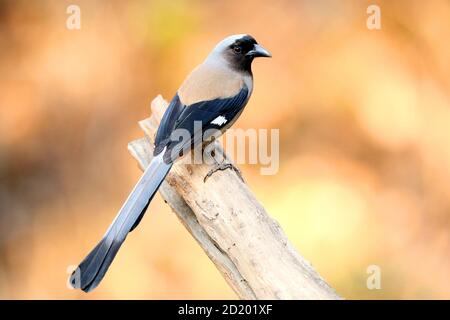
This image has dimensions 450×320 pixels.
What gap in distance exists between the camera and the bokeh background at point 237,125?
569 centimetres

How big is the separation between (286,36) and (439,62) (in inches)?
52.6

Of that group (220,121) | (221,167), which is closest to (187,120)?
(220,121)

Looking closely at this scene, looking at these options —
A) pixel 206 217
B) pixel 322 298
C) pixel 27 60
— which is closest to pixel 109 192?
pixel 27 60

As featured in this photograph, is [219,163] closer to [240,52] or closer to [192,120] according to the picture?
[192,120]

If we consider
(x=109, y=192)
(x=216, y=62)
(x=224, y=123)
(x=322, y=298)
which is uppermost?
(x=216, y=62)

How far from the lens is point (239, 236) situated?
2.99 metres

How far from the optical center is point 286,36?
6.24 meters

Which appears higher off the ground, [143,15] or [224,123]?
[143,15]

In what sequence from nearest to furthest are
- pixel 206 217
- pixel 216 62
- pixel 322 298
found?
1. pixel 322 298
2. pixel 206 217
3. pixel 216 62

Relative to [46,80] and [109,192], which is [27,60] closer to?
[46,80]

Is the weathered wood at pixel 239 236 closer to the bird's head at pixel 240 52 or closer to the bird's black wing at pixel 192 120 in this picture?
the bird's black wing at pixel 192 120

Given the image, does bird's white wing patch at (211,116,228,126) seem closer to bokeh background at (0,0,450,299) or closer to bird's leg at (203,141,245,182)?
bird's leg at (203,141,245,182)

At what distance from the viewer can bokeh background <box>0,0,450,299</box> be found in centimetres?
569

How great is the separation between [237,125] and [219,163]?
252 cm
